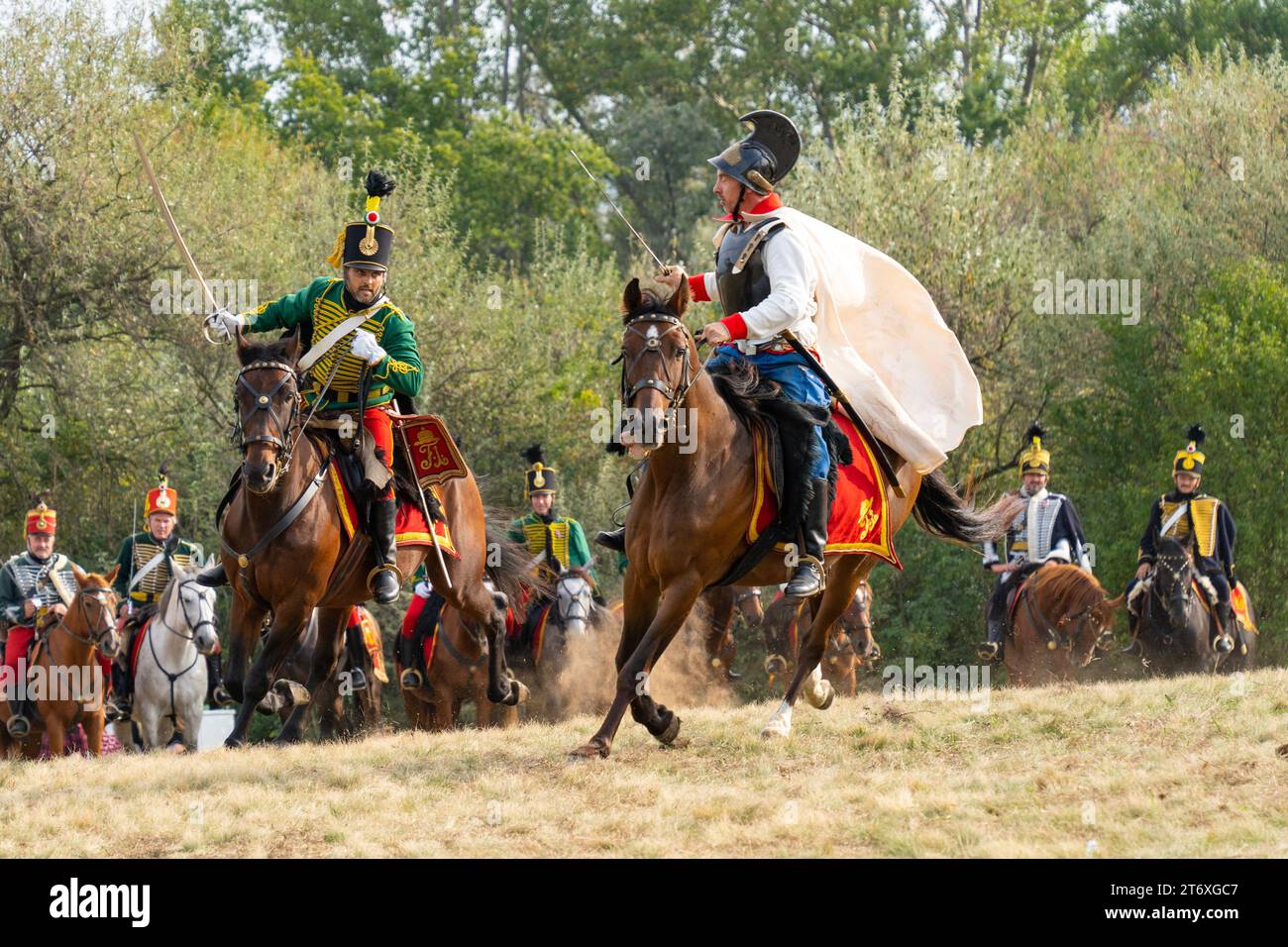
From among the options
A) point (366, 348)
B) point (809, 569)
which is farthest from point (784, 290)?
point (366, 348)

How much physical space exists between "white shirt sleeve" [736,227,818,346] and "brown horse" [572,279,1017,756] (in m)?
0.43

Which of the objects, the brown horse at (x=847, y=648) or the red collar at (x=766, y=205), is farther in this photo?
the brown horse at (x=847, y=648)

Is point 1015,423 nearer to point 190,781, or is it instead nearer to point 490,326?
point 490,326

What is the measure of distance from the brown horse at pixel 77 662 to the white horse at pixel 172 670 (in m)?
0.40

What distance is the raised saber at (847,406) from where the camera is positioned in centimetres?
1148

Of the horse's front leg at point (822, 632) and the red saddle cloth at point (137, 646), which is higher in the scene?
the horse's front leg at point (822, 632)

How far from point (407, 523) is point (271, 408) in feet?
6.96

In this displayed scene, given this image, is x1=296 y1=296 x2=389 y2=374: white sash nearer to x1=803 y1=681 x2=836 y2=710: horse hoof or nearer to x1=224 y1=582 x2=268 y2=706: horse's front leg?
x1=224 y1=582 x2=268 y2=706: horse's front leg

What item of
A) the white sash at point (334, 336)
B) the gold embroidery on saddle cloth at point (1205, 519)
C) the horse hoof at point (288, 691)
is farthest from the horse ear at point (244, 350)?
the gold embroidery on saddle cloth at point (1205, 519)

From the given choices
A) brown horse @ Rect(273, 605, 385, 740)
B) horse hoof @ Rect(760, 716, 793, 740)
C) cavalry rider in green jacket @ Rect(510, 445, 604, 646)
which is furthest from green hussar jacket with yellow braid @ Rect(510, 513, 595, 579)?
horse hoof @ Rect(760, 716, 793, 740)

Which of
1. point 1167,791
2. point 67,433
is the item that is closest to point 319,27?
point 67,433

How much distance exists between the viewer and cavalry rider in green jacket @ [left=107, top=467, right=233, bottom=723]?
56.4 feet

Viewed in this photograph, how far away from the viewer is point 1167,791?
30.4 feet

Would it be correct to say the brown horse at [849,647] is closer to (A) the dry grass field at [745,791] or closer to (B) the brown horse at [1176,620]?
(B) the brown horse at [1176,620]
